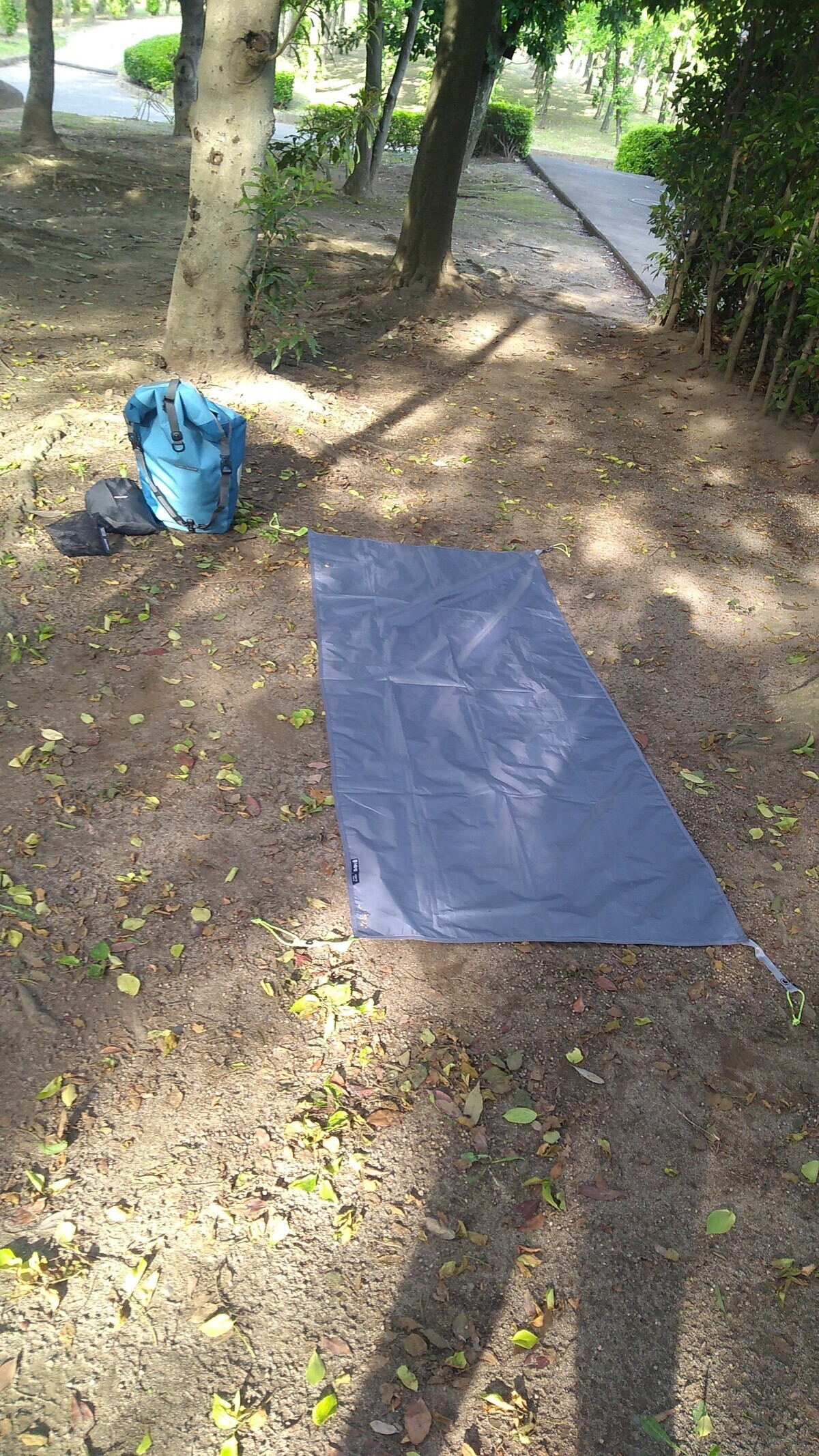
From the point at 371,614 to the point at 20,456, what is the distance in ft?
6.52

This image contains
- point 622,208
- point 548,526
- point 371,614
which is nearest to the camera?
point 371,614

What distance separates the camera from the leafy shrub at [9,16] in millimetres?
27328

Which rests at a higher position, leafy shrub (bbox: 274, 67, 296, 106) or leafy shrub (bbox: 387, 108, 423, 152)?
leafy shrub (bbox: 274, 67, 296, 106)

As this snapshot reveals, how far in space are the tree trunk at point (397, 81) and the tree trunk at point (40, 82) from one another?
3.70m

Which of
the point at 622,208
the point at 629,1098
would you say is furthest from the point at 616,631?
the point at 622,208

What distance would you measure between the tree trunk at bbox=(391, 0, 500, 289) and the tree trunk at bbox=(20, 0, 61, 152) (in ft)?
17.5

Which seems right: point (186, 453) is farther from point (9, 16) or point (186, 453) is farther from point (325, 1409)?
point (9, 16)

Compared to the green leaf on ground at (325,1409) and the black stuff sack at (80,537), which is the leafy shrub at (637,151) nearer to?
the black stuff sack at (80,537)

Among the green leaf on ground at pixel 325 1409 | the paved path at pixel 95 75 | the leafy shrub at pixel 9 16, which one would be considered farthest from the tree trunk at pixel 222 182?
the leafy shrub at pixel 9 16

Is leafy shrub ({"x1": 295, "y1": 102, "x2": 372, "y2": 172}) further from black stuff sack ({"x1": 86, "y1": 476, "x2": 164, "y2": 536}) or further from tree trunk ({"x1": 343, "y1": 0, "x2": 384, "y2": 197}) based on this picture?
tree trunk ({"x1": 343, "y1": 0, "x2": 384, "y2": 197})

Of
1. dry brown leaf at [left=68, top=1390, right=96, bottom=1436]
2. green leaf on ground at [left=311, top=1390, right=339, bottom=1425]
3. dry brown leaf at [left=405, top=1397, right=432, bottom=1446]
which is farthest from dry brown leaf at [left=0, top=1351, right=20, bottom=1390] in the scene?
dry brown leaf at [left=405, top=1397, right=432, bottom=1446]

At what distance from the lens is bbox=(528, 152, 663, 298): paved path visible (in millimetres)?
11203

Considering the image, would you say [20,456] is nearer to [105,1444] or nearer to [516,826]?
[516,826]

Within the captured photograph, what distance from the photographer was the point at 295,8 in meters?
4.89
